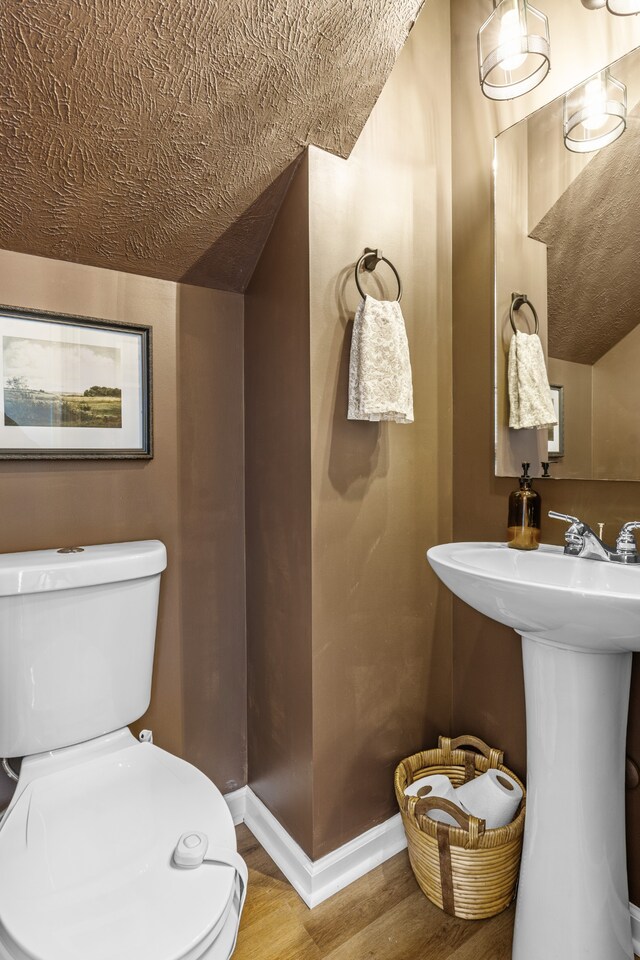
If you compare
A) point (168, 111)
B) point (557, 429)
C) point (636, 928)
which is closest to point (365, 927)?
point (636, 928)

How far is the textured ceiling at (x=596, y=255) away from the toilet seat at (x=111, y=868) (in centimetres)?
132

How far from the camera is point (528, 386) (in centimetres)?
138

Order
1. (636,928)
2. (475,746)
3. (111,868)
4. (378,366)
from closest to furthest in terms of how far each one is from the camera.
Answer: (111,868) < (636,928) < (378,366) < (475,746)

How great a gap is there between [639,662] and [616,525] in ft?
1.02

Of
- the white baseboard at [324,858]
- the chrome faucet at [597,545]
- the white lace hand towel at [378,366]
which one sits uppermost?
the white lace hand towel at [378,366]

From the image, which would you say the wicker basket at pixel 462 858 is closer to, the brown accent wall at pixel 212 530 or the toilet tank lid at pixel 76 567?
the brown accent wall at pixel 212 530

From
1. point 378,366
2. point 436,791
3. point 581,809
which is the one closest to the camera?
point 581,809

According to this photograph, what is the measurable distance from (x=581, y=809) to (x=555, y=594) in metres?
0.53

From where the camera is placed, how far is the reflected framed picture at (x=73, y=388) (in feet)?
Answer: 4.20

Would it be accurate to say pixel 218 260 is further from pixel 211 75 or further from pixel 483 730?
pixel 483 730

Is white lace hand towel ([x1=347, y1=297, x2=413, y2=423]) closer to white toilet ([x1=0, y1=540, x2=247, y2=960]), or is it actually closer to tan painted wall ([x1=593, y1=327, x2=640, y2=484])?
tan painted wall ([x1=593, y1=327, x2=640, y2=484])

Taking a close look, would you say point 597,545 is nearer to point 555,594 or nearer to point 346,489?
point 555,594

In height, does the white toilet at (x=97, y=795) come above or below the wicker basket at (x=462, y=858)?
above

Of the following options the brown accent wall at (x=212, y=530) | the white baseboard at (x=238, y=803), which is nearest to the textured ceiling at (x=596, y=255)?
the brown accent wall at (x=212, y=530)
